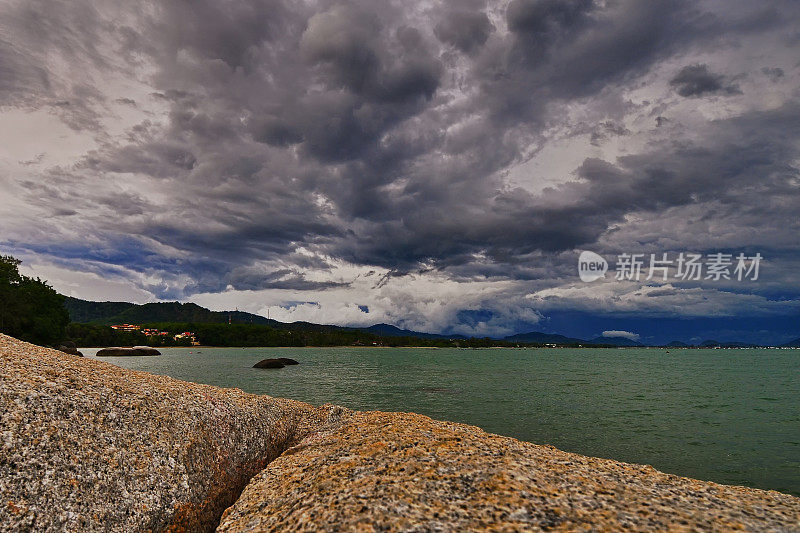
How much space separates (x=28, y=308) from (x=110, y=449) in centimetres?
9928

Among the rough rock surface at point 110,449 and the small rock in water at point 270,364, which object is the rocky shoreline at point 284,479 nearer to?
the rough rock surface at point 110,449

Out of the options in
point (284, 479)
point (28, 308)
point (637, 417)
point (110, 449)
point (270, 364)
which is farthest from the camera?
point (270, 364)

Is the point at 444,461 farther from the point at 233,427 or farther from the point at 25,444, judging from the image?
the point at 25,444

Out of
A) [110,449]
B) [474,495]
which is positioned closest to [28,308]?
[110,449]

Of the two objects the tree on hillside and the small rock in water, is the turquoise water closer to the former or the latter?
the small rock in water

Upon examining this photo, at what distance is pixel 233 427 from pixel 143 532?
4.60 meters

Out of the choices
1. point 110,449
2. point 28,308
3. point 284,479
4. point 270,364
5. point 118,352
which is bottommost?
point 118,352

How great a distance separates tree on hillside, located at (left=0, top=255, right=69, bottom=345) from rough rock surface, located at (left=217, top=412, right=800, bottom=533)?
93643 millimetres

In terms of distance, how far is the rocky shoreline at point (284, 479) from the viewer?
7191 mm

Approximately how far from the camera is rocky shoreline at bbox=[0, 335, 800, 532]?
719cm

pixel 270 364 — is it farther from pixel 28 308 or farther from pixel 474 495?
pixel 474 495

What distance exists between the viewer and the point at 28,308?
80.9m

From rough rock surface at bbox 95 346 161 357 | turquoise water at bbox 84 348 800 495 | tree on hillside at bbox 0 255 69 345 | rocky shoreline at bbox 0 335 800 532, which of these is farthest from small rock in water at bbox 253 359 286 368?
rocky shoreline at bbox 0 335 800 532

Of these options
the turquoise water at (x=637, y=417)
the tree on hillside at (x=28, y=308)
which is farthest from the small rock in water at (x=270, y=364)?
the tree on hillside at (x=28, y=308)
